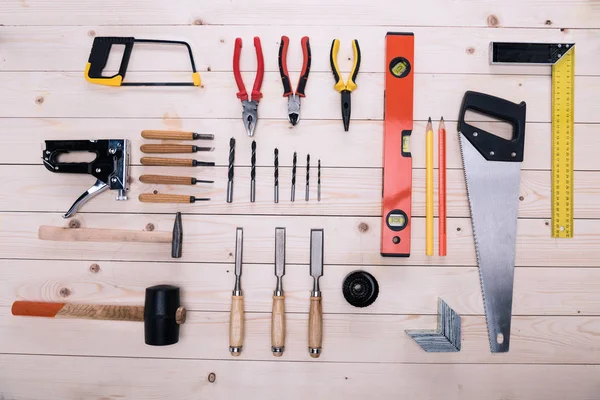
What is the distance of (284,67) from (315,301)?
90 cm

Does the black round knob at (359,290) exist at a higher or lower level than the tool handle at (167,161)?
lower

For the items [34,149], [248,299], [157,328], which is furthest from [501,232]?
[34,149]

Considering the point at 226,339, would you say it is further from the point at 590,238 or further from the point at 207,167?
the point at 590,238

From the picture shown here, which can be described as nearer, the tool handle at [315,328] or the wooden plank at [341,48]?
the tool handle at [315,328]

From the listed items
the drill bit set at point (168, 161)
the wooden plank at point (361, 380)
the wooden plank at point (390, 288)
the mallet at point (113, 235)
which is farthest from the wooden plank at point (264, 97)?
the wooden plank at point (361, 380)

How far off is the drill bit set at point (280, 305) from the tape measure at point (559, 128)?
0.94m

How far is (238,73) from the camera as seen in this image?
1.60 m

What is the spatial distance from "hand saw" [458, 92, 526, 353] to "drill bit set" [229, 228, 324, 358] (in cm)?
63

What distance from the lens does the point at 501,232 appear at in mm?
1593

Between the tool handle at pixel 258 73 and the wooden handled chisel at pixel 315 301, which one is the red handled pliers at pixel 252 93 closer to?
the tool handle at pixel 258 73

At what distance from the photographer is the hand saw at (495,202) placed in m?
1.59

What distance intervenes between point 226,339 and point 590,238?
148 cm

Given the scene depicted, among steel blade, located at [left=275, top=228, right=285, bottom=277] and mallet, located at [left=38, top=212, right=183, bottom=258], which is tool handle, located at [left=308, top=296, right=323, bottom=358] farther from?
mallet, located at [left=38, top=212, right=183, bottom=258]

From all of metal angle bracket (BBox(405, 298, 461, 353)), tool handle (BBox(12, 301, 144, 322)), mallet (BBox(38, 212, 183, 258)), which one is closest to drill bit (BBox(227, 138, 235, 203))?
mallet (BBox(38, 212, 183, 258))
